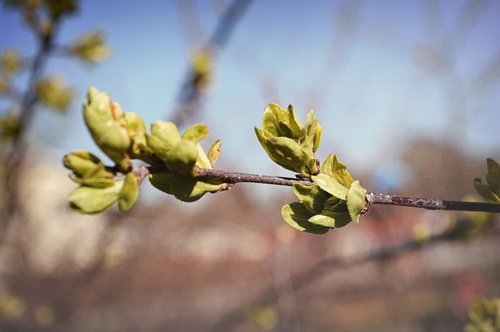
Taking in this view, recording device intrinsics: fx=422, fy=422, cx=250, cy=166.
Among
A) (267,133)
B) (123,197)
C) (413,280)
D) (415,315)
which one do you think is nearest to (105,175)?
(123,197)

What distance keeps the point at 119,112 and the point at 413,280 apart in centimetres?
624

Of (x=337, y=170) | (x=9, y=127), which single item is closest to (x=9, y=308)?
(x=9, y=127)

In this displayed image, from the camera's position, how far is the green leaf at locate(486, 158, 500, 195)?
0.44 metres

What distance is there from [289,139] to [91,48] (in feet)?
4.97

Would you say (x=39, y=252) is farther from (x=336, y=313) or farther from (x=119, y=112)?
(x=119, y=112)

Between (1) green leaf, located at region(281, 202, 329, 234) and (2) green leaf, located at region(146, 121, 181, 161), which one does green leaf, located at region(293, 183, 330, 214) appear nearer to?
(1) green leaf, located at region(281, 202, 329, 234)

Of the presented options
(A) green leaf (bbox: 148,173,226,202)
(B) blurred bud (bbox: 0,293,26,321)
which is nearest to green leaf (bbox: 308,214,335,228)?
(A) green leaf (bbox: 148,173,226,202)

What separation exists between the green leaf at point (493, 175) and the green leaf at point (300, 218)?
0.18m

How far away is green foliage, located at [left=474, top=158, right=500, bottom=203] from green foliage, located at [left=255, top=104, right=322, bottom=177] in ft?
0.58

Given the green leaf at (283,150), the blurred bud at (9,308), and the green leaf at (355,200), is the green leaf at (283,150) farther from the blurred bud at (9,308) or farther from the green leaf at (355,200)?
the blurred bud at (9,308)

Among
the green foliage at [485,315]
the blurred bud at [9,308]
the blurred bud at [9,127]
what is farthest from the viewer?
the blurred bud at [9,308]

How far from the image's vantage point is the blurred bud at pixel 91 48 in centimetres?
168

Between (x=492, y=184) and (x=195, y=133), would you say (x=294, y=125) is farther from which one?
(x=492, y=184)

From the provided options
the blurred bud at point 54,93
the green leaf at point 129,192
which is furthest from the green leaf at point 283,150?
the blurred bud at point 54,93
